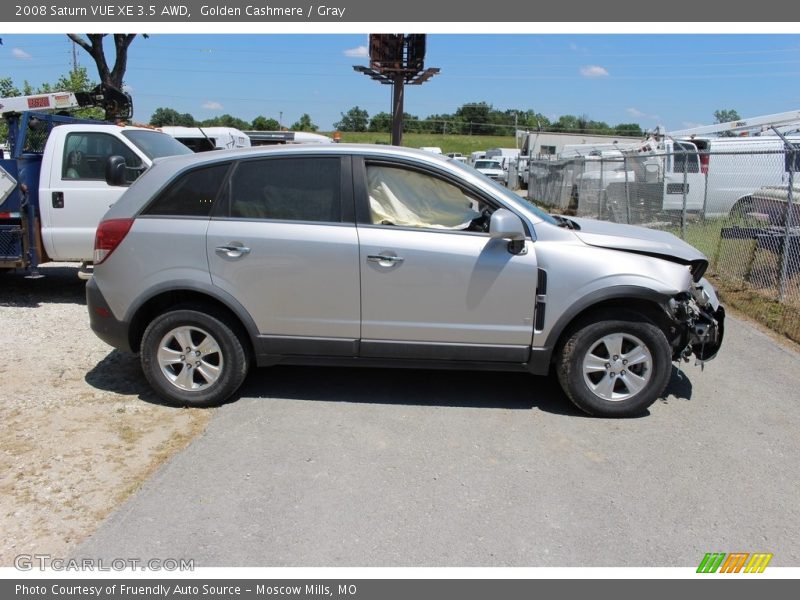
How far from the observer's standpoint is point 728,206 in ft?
44.8

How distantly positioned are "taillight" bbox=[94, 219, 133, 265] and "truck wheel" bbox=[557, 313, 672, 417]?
3316 mm

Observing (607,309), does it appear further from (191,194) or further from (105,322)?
(105,322)

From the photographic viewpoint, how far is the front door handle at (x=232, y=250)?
4539 millimetres

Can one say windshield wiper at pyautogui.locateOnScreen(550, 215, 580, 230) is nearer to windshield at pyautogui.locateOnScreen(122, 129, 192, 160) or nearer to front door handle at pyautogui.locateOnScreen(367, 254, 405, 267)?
front door handle at pyautogui.locateOnScreen(367, 254, 405, 267)

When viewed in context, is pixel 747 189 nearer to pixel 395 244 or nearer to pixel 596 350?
pixel 596 350

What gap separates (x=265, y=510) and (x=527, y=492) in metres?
1.46

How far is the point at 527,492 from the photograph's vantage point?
3.64 meters

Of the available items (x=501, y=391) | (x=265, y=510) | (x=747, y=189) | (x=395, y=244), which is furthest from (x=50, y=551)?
(x=747, y=189)

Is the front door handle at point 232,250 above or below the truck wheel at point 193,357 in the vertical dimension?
above

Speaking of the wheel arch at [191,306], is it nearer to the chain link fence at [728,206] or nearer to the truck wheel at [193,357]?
the truck wheel at [193,357]

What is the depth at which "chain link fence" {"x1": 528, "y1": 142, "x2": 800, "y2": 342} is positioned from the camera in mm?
8070

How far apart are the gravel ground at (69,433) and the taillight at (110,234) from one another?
1130 millimetres

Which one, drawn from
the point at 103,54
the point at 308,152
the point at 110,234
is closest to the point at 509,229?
the point at 308,152

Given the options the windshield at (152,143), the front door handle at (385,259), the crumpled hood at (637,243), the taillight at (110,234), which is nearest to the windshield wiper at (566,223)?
the crumpled hood at (637,243)
